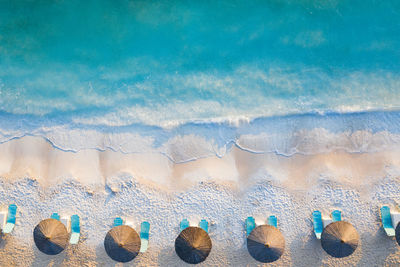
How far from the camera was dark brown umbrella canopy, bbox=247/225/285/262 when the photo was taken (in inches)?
286

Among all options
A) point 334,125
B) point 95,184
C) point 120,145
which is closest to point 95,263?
point 95,184

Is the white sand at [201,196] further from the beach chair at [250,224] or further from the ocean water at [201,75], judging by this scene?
the ocean water at [201,75]

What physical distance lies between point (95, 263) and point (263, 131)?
6.29 meters

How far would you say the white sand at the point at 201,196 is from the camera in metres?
7.95

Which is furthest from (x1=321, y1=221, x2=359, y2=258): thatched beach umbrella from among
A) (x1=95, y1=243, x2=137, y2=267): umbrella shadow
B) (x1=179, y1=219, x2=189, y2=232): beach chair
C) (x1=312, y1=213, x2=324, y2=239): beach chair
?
(x1=95, y1=243, x2=137, y2=267): umbrella shadow

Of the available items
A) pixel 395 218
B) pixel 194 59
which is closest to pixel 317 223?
pixel 395 218

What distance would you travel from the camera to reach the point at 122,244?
723cm

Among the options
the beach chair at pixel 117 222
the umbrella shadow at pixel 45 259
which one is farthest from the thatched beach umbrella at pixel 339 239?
the umbrella shadow at pixel 45 259

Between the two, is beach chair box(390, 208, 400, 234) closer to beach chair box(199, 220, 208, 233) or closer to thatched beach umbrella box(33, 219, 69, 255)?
beach chair box(199, 220, 208, 233)

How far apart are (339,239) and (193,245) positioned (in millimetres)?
3794

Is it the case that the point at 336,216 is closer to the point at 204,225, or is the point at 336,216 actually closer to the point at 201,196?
the point at 204,225

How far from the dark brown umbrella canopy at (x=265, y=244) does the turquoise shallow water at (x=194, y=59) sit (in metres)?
3.45

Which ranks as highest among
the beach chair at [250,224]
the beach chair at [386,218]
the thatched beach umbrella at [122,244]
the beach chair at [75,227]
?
the beach chair at [386,218]

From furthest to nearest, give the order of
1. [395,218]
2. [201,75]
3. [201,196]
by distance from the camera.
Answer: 1. [201,75]
2. [201,196]
3. [395,218]
